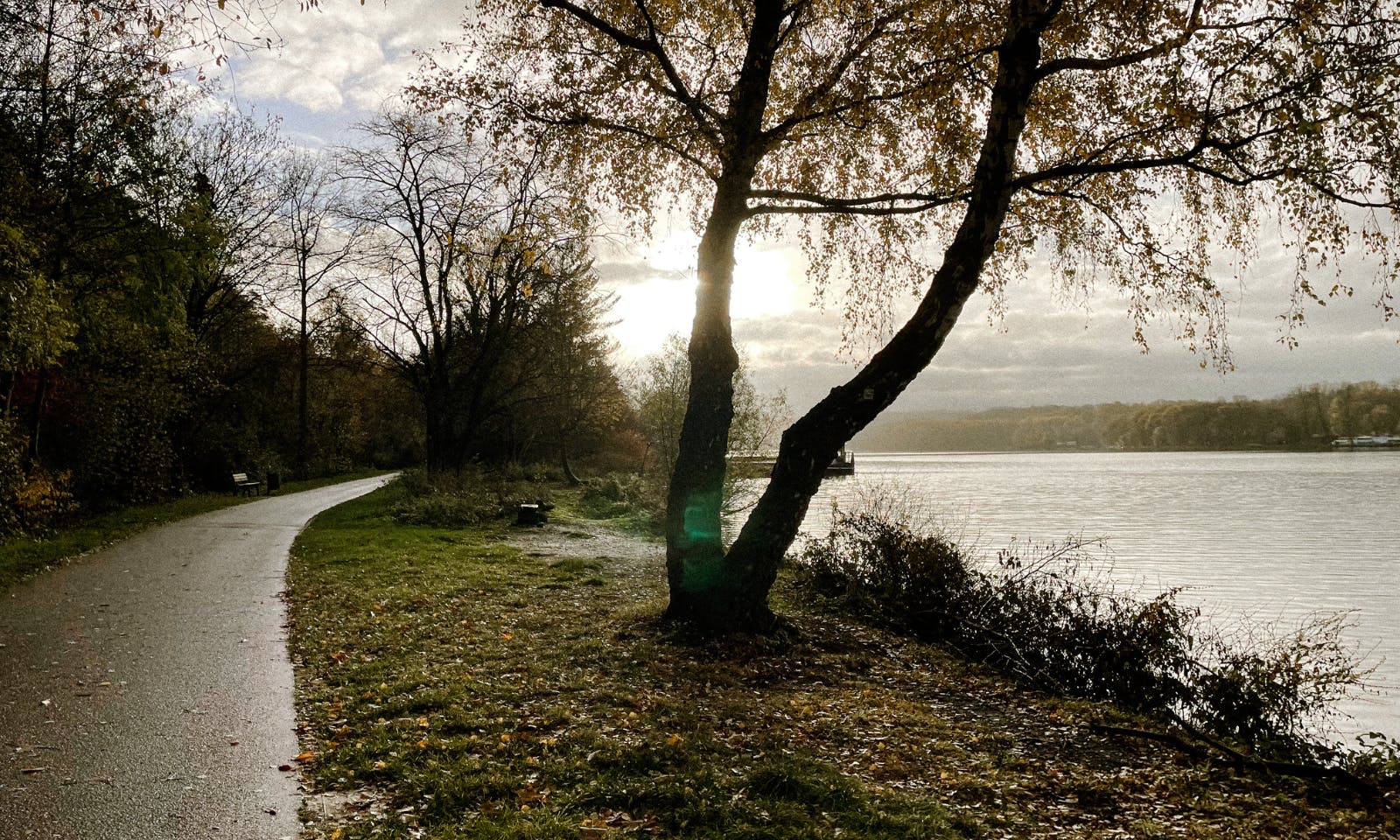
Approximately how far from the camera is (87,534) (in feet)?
52.5

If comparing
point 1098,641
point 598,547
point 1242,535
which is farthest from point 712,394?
point 1242,535

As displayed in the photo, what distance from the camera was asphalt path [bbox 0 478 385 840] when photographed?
14.9ft

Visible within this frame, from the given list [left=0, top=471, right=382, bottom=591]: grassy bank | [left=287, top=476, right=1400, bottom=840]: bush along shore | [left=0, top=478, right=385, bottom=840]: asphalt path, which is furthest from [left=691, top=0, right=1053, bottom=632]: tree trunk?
[left=0, top=471, right=382, bottom=591]: grassy bank

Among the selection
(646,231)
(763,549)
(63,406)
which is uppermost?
(646,231)

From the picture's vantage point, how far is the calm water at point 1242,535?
1327 centimetres

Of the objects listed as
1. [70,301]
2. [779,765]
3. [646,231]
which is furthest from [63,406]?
[779,765]

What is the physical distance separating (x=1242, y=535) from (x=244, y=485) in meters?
31.4

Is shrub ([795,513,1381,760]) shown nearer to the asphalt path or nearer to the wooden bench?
the asphalt path

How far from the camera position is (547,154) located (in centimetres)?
1023

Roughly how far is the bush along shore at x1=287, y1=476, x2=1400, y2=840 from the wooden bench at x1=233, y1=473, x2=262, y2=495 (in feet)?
58.8

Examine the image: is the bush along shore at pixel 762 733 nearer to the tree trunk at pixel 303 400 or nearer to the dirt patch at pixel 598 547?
the dirt patch at pixel 598 547

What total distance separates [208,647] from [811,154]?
907cm

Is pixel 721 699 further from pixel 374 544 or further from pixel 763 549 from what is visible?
pixel 374 544

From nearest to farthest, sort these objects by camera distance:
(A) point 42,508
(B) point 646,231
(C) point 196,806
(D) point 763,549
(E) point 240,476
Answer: (C) point 196,806
(D) point 763,549
(B) point 646,231
(A) point 42,508
(E) point 240,476
